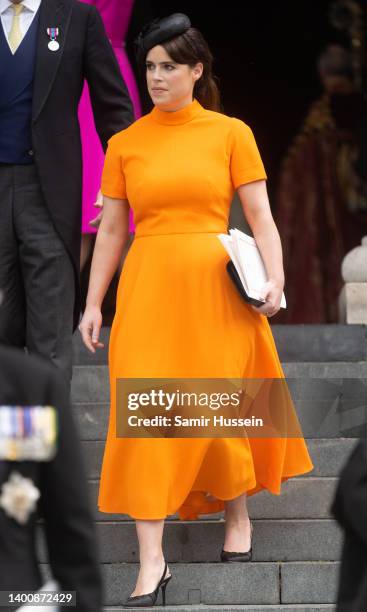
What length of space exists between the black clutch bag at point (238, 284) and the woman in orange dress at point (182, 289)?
4cm

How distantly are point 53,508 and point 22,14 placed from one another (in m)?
3.32

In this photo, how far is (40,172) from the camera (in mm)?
5691

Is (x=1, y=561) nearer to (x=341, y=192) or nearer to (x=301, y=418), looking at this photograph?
(x=301, y=418)

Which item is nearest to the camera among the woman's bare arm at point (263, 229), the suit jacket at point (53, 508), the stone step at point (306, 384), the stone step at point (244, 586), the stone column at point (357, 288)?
the suit jacket at point (53, 508)

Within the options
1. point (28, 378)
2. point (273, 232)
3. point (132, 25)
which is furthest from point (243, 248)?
point (132, 25)

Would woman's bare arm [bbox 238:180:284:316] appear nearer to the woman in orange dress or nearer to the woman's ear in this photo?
the woman in orange dress

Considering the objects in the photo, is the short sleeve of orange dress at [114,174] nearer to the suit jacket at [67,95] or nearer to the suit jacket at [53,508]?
the suit jacket at [67,95]

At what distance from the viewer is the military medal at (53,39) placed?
5715mm

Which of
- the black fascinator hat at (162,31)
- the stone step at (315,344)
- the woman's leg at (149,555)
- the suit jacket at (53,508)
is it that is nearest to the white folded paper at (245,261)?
the black fascinator hat at (162,31)

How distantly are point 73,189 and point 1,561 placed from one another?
316cm

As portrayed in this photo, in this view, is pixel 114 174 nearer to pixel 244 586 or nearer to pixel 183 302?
pixel 183 302

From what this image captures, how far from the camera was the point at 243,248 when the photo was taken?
542 cm

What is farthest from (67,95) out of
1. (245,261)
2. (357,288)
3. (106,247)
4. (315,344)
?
(357,288)

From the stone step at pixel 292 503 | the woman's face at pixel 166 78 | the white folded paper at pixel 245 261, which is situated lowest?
the stone step at pixel 292 503
